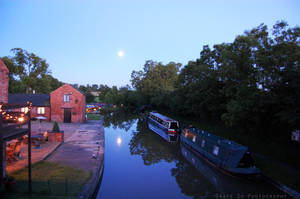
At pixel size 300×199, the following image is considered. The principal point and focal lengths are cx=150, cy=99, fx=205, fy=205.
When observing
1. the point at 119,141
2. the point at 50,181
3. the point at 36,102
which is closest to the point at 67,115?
the point at 36,102

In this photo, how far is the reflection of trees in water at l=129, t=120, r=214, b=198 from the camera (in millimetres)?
12498

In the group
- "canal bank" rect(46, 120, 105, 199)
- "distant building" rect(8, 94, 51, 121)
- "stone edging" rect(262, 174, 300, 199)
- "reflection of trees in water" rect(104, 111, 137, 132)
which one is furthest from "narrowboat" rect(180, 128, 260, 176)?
"distant building" rect(8, 94, 51, 121)

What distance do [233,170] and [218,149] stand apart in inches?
87.4

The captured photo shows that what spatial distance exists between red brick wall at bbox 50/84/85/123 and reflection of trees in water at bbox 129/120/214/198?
481 inches

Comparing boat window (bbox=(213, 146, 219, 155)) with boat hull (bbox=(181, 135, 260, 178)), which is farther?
boat window (bbox=(213, 146, 219, 155))

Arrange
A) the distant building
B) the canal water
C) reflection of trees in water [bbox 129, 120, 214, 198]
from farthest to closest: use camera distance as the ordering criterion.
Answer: the distant building
reflection of trees in water [bbox 129, 120, 214, 198]
the canal water

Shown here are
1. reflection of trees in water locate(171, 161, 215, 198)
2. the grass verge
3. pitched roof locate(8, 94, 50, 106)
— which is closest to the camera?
the grass verge

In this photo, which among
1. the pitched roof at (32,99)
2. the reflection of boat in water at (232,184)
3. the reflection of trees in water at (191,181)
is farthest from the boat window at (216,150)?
the pitched roof at (32,99)

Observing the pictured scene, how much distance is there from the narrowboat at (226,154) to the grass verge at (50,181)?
8.75 metres

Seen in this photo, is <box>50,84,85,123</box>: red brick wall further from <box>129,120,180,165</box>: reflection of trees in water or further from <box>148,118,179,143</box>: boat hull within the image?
<box>148,118,179,143</box>: boat hull

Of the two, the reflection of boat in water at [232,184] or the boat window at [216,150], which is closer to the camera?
the reflection of boat in water at [232,184]

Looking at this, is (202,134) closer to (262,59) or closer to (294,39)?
(262,59)

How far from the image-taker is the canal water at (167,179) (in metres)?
11.4

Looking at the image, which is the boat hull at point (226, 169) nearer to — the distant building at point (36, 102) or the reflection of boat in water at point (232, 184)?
the reflection of boat in water at point (232, 184)
